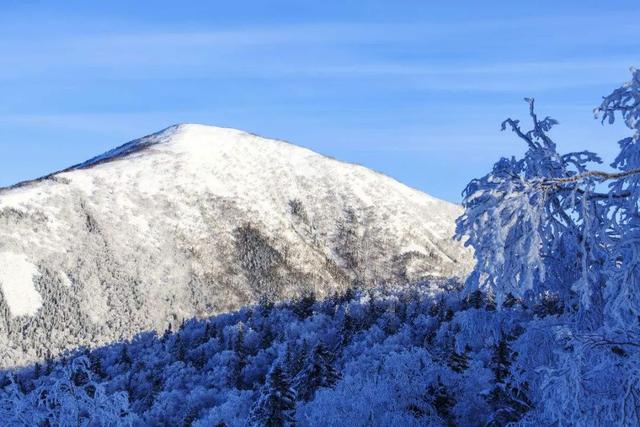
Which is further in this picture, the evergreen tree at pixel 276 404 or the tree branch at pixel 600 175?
the evergreen tree at pixel 276 404

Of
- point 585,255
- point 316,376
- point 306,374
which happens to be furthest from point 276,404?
point 585,255

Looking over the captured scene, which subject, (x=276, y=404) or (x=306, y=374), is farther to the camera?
(x=306, y=374)

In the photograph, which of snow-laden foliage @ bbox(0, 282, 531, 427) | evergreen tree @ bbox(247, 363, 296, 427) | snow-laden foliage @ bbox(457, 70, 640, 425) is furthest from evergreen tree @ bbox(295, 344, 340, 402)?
snow-laden foliage @ bbox(457, 70, 640, 425)

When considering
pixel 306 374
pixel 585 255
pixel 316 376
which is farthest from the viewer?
pixel 316 376

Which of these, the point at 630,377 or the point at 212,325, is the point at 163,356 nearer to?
the point at 212,325

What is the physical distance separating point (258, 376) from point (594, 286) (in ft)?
384

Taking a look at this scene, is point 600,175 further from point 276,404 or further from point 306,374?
point 306,374

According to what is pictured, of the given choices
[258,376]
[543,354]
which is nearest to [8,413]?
[543,354]

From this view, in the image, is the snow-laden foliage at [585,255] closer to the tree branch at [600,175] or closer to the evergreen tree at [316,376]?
the tree branch at [600,175]

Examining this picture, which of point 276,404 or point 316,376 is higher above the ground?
point 276,404

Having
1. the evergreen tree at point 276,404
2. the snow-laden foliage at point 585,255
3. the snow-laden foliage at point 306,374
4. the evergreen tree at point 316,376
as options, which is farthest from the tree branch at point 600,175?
the evergreen tree at point 316,376

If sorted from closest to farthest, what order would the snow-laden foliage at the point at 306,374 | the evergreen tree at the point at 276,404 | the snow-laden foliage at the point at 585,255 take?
the snow-laden foliage at the point at 585,255 < the snow-laden foliage at the point at 306,374 < the evergreen tree at the point at 276,404

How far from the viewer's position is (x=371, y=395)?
1710 inches

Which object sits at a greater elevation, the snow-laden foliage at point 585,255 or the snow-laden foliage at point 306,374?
the snow-laden foliage at point 585,255
